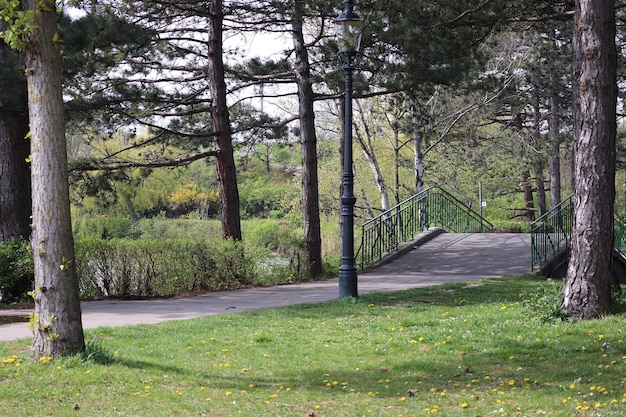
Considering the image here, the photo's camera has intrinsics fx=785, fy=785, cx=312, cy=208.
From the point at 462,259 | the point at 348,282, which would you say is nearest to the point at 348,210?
the point at 348,282

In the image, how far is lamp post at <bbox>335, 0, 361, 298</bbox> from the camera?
12.3 metres

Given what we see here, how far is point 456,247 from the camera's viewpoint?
2152cm

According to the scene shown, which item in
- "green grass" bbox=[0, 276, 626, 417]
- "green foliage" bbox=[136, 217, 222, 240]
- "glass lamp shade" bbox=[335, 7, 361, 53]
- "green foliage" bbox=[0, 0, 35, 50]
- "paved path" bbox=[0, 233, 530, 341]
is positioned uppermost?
"glass lamp shade" bbox=[335, 7, 361, 53]

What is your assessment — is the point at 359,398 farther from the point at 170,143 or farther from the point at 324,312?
the point at 170,143

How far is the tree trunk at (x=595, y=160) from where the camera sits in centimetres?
941

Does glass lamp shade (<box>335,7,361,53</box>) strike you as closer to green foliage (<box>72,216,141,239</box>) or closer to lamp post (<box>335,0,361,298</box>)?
lamp post (<box>335,0,361,298</box>)

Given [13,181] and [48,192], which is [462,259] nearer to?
[13,181]

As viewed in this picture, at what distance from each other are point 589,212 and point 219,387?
514 cm

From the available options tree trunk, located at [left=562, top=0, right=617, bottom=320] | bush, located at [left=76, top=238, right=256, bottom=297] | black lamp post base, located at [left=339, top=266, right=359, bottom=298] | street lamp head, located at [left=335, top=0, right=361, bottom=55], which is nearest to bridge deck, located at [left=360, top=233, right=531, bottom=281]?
bush, located at [left=76, top=238, right=256, bottom=297]

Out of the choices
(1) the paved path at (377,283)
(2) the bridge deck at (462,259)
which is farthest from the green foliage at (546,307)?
(2) the bridge deck at (462,259)

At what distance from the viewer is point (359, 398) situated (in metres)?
6.55

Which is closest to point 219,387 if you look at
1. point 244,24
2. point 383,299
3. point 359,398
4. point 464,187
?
point 359,398

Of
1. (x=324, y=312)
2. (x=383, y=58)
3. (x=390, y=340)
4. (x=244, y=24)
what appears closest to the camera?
(x=390, y=340)

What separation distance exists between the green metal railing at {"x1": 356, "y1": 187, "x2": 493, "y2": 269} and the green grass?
9332 mm
